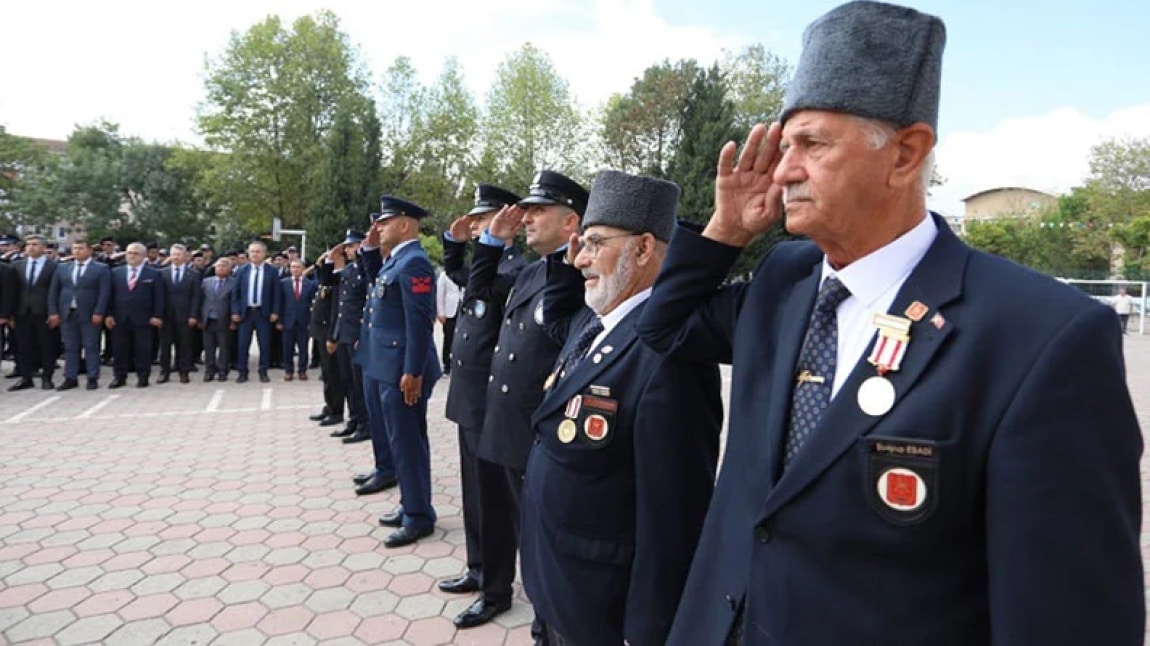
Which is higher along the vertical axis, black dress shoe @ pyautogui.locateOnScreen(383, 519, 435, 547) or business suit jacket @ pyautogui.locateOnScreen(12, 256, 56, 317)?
business suit jacket @ pyautogui.locateOnScreen(12, 256, 56, 317)

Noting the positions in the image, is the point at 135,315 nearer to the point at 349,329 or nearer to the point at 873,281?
the point at 349,329

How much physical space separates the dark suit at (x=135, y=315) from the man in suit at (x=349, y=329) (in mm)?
3906

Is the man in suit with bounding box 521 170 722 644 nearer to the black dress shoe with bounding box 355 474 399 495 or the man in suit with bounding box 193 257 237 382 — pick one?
the black dress shoe with bounding box 355 474 399 495

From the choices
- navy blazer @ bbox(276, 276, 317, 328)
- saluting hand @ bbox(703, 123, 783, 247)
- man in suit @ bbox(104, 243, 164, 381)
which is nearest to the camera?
saluting hand @ bbox(703, 123, 783, 247)

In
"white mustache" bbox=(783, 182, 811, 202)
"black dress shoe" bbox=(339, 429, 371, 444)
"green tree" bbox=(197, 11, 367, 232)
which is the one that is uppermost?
"green tree" bbox=(197, 11, 367, 232)

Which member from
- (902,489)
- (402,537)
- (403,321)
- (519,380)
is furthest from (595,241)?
(402,537)

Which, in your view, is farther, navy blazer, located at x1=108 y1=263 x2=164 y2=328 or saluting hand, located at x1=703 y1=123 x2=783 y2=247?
navy blazer, located at x1=108 y1=263 x2=164 y2=328

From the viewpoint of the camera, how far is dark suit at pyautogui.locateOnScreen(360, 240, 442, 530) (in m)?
4.32

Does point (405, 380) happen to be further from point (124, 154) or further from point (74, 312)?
point (124, 154)

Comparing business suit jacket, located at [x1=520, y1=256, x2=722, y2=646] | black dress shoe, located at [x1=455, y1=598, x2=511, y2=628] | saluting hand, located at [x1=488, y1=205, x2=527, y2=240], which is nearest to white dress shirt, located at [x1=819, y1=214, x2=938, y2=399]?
business suit jacket, located at [x1=520, y1=256, x2=722, y2=646]

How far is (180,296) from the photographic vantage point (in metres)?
10.4

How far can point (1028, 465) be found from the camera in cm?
94

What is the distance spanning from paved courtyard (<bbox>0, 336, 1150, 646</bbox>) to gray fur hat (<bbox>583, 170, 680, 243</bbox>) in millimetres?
2124

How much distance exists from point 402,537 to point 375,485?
114cm
